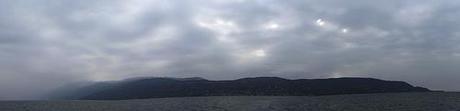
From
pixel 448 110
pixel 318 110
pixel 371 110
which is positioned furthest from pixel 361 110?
pixel 448 110

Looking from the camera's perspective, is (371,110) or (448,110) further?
(371,110)

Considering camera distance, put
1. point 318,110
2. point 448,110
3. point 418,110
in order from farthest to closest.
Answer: point 318,110 < point 418,110 < point 448,110

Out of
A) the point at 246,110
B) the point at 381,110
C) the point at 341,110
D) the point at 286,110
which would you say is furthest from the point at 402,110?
the point at 246,110

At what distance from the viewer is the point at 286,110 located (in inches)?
6555

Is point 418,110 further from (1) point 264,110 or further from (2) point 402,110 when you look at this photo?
(1) point 264,110

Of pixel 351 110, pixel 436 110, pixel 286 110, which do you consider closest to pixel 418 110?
pixel 436 110

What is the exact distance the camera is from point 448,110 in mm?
139875

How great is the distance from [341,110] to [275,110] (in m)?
19.6

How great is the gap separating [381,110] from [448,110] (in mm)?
22826

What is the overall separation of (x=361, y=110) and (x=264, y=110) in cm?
2984

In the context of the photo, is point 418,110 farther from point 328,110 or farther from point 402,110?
point 328,110

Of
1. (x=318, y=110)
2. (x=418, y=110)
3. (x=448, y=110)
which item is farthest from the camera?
(x=318, y=110)

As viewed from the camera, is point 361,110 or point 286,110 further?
point 286,110

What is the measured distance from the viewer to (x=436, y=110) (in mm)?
146500
